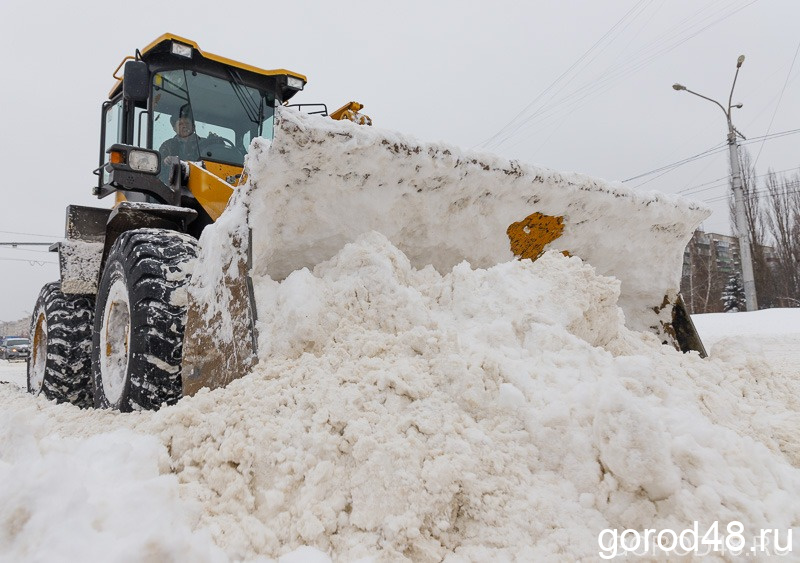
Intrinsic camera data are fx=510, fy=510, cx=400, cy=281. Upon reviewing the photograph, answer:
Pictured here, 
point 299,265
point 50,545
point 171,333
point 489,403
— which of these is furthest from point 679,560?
point 171,333

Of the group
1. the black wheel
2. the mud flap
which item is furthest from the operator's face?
the mud flap

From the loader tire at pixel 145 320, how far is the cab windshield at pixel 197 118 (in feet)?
4.33

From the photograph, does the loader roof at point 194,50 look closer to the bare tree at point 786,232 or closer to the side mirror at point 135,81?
the side mirror at point 135,81

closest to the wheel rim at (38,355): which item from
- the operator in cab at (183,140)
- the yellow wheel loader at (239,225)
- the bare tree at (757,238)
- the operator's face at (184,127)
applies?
the yellow wheel loader at (239,225)

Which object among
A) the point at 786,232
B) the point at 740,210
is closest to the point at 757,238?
the point at 786,232

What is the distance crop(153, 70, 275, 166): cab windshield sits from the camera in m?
3.69

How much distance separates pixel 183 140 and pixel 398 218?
2117 millimetres

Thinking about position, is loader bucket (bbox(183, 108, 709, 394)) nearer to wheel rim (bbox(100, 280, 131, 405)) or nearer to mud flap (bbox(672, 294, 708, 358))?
mud flap (bbox(672, 294, 708, 358))

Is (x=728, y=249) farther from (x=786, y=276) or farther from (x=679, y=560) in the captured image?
(x=679, y=560)

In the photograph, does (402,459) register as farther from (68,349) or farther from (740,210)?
(740,210)

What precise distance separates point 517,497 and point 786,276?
27268 millimetres

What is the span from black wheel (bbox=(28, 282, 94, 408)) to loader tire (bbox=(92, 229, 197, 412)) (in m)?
1.02

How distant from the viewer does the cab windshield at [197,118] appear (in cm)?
369

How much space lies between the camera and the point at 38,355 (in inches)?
157
